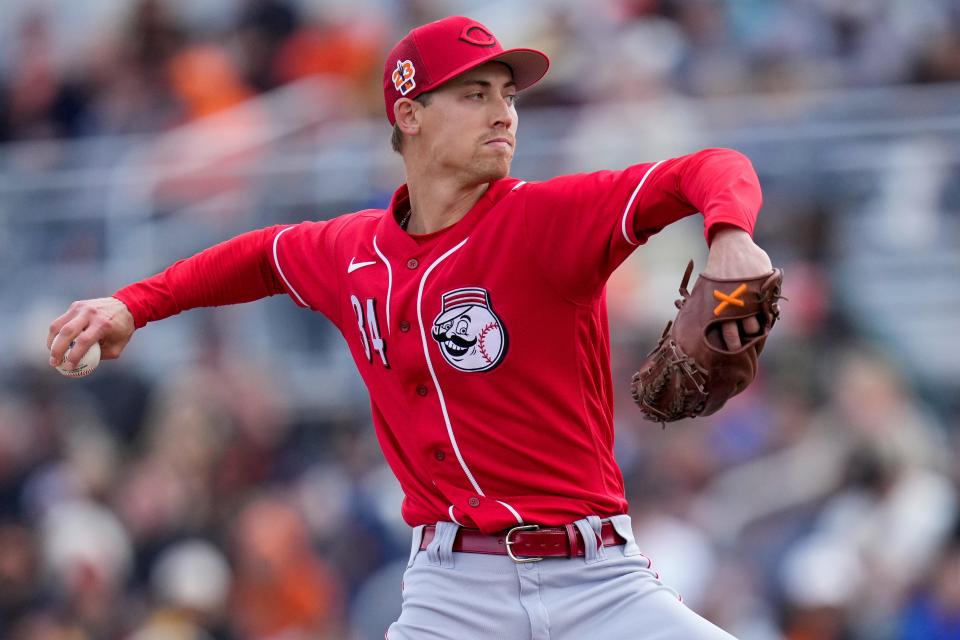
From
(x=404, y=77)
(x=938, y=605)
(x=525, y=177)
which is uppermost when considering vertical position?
(x=525, y=177)

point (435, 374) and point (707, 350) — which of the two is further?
point (435, 374)

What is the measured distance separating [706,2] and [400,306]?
283 inches

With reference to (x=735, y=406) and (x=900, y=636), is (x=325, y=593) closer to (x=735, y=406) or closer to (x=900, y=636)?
(x=735, y=406)

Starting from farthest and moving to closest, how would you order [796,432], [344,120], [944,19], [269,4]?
[269,4] → [344,120] → [944,19] → [796,432]

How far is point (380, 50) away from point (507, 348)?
24.7 ft

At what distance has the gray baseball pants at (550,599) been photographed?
3.90m

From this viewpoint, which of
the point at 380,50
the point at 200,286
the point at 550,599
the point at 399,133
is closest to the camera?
the point at 550,599

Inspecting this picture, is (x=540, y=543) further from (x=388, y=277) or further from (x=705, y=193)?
(x=705, y=193)

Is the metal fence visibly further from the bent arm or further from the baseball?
the bent arm

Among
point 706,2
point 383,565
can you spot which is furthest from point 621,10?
point 383,565

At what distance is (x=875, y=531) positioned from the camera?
7812mm

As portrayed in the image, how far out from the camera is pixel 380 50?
36.7 ft

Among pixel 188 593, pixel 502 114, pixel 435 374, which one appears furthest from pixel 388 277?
pixel 188 593

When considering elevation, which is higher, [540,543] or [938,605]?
[540,543]
